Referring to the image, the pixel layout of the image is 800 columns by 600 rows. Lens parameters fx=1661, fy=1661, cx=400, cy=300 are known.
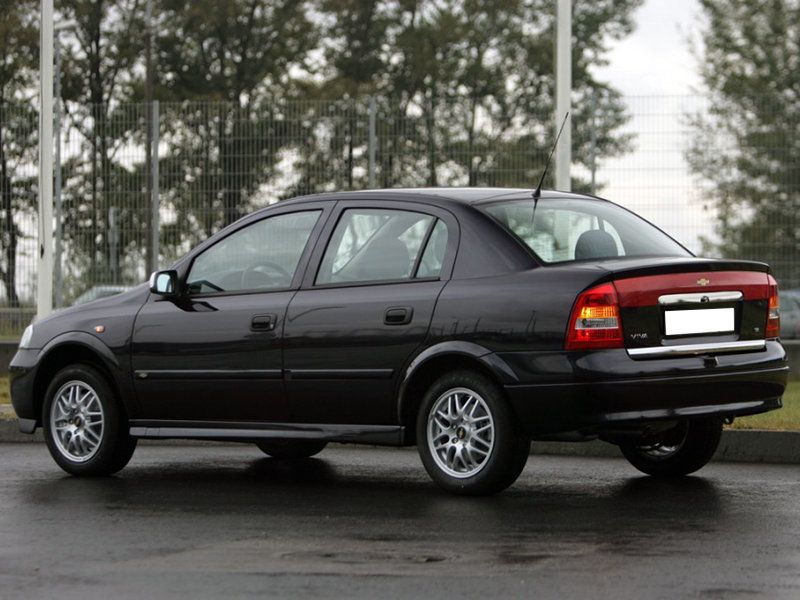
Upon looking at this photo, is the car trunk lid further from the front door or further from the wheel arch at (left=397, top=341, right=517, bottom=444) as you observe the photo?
the front door

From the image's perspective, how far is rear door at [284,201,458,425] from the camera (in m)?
8.55

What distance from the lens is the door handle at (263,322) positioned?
9.04m

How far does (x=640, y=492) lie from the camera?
28.6ft

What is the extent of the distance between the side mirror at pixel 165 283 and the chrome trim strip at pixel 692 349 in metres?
2.89

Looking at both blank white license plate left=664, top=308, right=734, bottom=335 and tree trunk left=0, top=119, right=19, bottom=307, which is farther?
tree trunk left=0, top=119, right=19, bottom=307

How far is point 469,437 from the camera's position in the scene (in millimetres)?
8352

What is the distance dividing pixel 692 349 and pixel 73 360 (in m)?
3.94

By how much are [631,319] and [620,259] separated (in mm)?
607

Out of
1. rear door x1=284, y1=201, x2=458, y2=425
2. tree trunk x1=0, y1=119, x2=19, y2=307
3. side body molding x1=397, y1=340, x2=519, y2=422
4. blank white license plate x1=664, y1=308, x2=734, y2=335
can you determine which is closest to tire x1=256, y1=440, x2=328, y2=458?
rear door x1=284, y1=201, x2=458, y2=425

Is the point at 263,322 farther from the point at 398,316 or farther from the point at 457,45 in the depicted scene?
the point at 457,45

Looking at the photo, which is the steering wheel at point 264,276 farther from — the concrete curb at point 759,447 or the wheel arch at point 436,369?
the concrete curb at point 759,447

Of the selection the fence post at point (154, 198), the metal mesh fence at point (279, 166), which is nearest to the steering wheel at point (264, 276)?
the metal mesh fence at point (279, 166)

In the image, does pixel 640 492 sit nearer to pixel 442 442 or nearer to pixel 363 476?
pixel 442 442

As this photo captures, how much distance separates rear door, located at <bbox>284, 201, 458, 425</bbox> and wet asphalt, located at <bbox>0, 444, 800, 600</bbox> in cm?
53
